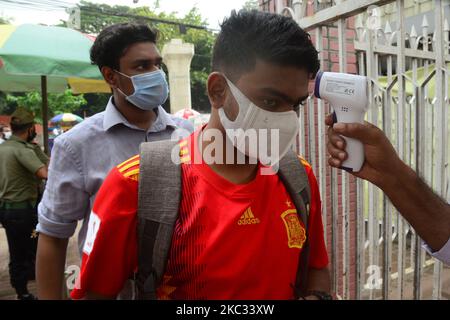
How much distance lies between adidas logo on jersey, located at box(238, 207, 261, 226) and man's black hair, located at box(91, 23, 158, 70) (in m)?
1.17

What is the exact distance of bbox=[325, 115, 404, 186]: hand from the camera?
1253mm

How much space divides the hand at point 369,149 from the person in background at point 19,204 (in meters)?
3.32

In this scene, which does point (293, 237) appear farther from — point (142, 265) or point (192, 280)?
point (142, 265)

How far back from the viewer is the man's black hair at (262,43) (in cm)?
125

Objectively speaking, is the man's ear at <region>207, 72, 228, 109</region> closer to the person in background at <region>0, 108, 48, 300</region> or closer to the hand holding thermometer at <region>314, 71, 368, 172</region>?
the hand holding thermometer at <region>314, 71, 368, 172</region>

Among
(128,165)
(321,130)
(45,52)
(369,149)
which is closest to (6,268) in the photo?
(45,52)

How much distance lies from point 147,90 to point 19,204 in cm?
268

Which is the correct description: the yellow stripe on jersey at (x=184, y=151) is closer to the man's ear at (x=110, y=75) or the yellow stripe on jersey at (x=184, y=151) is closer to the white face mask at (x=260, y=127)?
the white face mask at (x=260, y=127)

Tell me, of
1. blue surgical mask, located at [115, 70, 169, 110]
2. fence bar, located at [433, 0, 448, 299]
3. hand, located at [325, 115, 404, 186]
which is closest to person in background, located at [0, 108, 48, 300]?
blue surgical mask, located at [115, 70, 169, 110]

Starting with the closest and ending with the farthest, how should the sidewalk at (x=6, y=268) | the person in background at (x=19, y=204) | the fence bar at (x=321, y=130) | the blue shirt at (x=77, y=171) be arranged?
the blue shirt at (x=77, y=171), the fence bar at (x=321, y=130), the person in background at (x=19, y=204), the sidewalk at (x=6, y=268)

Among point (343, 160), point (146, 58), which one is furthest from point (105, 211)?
point (146, 58)

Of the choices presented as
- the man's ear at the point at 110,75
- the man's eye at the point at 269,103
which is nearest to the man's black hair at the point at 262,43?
the man's eye at the point at 269,103

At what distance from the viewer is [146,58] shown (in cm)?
201

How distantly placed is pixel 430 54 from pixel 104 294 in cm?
263
